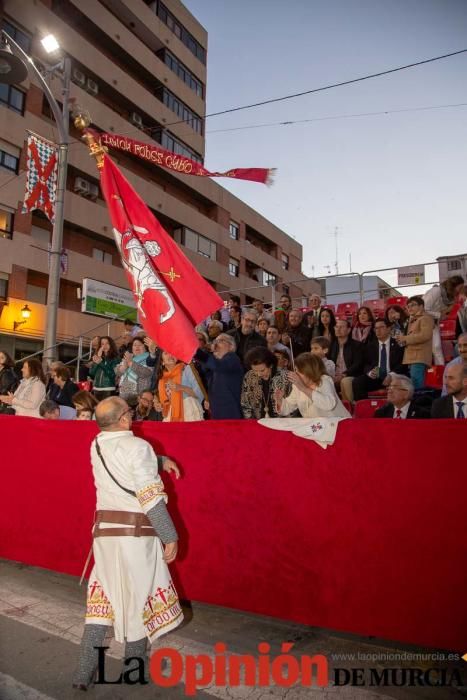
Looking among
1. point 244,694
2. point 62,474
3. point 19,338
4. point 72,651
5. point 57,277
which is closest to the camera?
point 244,694

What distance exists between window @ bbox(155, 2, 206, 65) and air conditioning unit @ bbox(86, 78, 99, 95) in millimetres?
8509

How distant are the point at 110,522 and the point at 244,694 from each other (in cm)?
124

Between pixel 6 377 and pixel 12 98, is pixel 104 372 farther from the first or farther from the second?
pixel 12 98

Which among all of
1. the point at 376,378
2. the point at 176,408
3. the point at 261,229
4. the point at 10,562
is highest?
the point at 261,229

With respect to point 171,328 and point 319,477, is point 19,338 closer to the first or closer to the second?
point 171,328

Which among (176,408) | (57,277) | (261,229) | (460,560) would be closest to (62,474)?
(176,408)

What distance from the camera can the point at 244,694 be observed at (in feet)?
8.71

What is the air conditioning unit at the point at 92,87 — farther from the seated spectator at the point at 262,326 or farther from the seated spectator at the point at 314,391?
the seated spectator at the point at 314,391

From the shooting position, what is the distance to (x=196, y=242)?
3145cm

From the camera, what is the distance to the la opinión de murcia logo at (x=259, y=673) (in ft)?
8.91

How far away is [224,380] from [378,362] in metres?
2.62

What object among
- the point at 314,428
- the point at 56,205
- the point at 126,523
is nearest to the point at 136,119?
the point at 56,205

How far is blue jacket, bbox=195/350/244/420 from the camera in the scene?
533cm

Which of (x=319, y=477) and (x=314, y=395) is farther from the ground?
(x=314, y=395)
